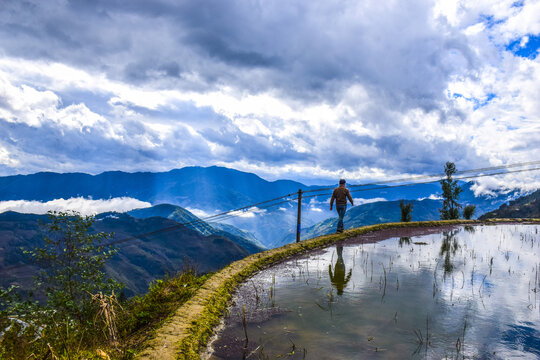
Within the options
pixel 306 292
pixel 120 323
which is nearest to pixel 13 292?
pixel 120 323

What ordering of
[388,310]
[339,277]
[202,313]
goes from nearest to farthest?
[202,313] < [388,310] < [339,277]

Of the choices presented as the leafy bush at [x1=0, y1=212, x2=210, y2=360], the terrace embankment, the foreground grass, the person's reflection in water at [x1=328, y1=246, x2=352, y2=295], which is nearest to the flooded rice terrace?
the person's reflection in water at [x1=328, y1=246, x2=352, y2=295]

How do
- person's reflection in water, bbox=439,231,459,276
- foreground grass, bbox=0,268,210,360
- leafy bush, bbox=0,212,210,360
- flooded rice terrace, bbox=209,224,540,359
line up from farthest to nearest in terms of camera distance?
person's reflection in water, bbox=439,231,459,276 → leafy bush, bbox=0,212,210,360 → foreground grass, bbox=0,268,210,360 → flooded rice terrace, bbox=209,224,540,359

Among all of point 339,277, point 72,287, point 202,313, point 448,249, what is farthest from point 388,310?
point 72,287

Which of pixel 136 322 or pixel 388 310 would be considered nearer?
pixel 388 310

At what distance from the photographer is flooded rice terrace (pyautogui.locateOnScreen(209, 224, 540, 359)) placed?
5.45 metres

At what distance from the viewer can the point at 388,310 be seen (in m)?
7.09

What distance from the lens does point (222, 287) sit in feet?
28.9

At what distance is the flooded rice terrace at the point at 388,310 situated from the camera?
545 centimetres

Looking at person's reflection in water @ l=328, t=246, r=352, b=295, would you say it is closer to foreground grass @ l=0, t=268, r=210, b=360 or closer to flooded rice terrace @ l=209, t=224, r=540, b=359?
flooded rice terrace @ l=209, t=224, r=540, b=359

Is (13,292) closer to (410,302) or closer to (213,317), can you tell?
(213,317)

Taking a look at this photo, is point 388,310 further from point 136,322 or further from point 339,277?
point 136,322

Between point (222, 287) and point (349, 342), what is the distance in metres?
4.30

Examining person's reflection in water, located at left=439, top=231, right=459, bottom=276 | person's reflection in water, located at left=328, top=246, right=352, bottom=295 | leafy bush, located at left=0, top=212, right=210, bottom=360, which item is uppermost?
person's reflection in water, located at left=439, top=231, right=459, bottom=276
